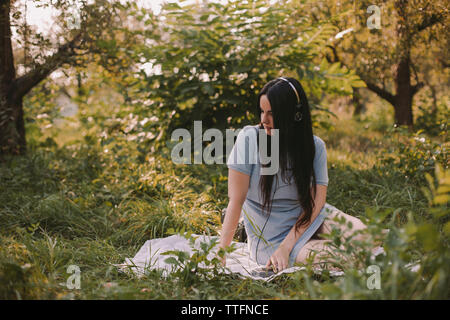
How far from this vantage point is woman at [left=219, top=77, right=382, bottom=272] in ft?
6.72

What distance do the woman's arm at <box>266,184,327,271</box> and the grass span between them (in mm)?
110

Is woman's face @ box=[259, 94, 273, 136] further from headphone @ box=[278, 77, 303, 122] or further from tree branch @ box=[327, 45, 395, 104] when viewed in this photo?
tree branch @ box=[327, 45, 395, 104]

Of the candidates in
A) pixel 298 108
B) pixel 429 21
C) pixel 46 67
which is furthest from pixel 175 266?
pixel 429 21


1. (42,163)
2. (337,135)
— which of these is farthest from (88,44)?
(337,135)

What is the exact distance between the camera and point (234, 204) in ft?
6.92

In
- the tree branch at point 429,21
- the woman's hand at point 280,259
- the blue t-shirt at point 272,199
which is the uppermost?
the tree branch at point 429,21

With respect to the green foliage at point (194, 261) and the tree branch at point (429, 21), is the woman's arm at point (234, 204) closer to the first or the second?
the green foliage at point (194, 261)

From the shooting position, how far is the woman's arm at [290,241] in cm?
207

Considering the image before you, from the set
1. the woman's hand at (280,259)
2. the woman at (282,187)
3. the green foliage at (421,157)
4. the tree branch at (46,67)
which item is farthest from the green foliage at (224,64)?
the woman's hand at (280,259)

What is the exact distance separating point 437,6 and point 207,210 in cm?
321

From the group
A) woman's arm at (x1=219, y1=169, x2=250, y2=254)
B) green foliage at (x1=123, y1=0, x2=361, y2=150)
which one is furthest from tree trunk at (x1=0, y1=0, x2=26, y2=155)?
woman's arm at (x1=219, y1=169, x2=250, y2=254)

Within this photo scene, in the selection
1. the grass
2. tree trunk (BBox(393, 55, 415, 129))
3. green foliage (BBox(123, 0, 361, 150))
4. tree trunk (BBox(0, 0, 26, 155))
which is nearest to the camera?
the grass

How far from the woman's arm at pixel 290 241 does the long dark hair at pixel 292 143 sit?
0.08ft

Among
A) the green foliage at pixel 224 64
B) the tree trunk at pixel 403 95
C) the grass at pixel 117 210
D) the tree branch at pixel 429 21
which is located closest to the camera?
the grass at pixel 117 210
